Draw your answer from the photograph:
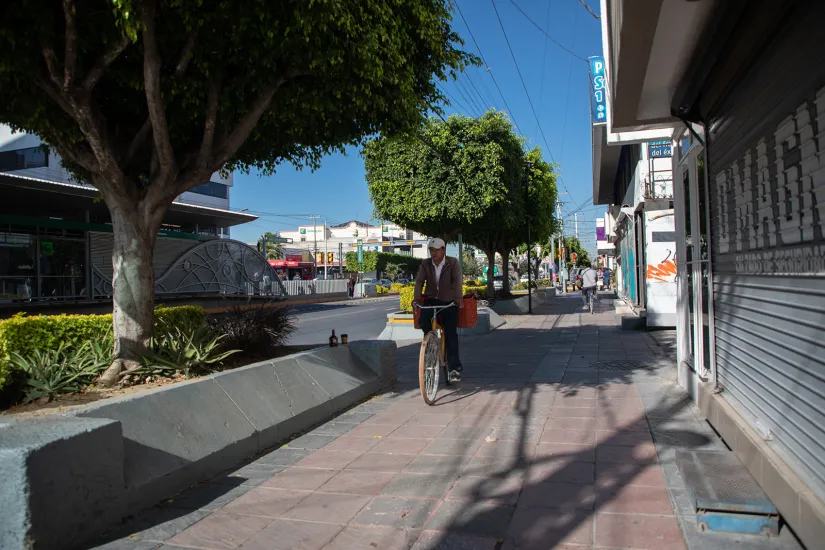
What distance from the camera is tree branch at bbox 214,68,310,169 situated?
620 centimetres

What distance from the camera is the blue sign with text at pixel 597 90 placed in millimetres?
15219

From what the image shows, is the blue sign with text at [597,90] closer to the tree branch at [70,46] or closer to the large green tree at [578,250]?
the tree branch at [70,46]

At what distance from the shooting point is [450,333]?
7.01 m

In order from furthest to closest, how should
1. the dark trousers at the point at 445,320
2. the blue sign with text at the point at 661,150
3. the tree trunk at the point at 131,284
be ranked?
1. the blue sign with text at the point at 661,150
2. the dark trousers at the point at 445,320
3. the tree trunk at the point at 131,284

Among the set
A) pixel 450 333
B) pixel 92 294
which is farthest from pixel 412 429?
pixel 92 294

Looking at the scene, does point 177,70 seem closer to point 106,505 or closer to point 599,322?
point 106,505

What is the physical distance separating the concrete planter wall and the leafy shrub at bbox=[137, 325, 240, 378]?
2.15ft

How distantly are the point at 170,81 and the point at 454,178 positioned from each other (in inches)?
556

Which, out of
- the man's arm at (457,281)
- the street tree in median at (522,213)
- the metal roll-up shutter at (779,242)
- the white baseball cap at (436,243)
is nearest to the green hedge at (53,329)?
the white baseball cap at (436,243)

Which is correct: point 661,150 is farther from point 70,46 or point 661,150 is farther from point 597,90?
point 70,46

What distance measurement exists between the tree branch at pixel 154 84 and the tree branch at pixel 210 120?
1.55 feet

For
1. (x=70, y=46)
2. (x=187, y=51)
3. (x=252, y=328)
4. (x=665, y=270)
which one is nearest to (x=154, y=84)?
(x=187, y=51)

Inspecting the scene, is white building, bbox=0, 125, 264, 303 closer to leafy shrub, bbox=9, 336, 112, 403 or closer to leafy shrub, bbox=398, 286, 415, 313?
leafy shrub, bbox=398, 286, 415, 313

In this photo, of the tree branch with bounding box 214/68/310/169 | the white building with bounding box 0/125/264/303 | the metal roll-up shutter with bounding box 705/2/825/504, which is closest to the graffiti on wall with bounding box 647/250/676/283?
the metal roll-up shutter with bounding box 705/2/825/504
